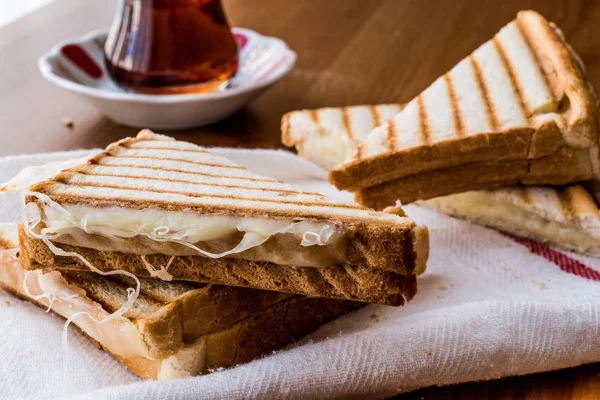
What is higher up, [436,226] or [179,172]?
[179,172]

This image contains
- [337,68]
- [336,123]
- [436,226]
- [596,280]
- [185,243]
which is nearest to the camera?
[185,243]

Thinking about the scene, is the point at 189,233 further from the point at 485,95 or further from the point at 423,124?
the point at 485,95

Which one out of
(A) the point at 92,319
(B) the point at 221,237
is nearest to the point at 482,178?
(B) the point at 221,237

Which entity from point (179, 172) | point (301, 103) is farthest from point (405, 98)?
point (179, 172)

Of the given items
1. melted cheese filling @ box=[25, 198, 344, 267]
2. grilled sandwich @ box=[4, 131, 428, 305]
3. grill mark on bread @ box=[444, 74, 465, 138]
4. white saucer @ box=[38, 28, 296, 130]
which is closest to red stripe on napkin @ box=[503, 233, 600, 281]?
grill mark on bread @ box=[444, 74, 465, 138]

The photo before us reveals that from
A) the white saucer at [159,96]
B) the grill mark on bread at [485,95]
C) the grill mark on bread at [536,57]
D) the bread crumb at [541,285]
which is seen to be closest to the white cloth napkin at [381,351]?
the bread crumb at [541,285]

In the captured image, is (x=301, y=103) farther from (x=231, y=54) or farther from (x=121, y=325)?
(x=121, y=325)

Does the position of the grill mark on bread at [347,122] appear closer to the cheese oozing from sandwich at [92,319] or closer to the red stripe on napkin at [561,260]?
the red stripe on napkin at [561,260]
